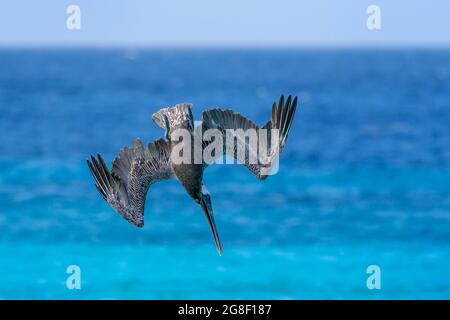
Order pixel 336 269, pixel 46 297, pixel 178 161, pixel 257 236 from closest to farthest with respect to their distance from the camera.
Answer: pixel 178 161 → pixel 46 297 → pixel 336 269 → pixel 257 236

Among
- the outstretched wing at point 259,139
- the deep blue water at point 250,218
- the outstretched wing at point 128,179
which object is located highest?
the deep blue water at point 250,218

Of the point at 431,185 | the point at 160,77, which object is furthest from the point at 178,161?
the point at 160,77

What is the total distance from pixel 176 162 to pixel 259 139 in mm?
1168

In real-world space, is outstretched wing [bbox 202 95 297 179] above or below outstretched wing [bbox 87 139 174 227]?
above

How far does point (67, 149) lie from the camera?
125 ft

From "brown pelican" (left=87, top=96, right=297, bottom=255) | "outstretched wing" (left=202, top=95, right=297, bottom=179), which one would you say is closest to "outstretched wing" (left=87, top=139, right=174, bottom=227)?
"brown pelican" (left=87, top=96, right=297, bottom=255)

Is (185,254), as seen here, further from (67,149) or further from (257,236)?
(67,149)

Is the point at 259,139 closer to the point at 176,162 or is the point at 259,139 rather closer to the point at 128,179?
the point at 176,162

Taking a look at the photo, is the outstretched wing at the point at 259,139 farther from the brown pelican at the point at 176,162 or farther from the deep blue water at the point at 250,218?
the deep blue water at the point at 250,218

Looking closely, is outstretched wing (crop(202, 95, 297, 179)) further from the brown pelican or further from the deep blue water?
the deep blue water

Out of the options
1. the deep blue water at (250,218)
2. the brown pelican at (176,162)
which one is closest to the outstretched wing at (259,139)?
the brown pelican at (176,162)

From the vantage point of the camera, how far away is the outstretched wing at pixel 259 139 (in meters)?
11.1

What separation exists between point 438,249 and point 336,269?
2951 mm

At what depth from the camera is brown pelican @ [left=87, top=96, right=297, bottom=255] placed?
10.6m
